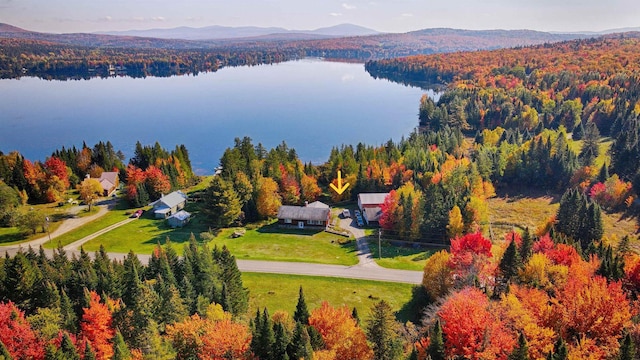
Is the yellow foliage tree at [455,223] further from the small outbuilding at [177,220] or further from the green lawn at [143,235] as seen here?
A: the small outbuilding at [177,220]

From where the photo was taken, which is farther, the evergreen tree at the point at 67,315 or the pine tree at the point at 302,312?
the evergreen tree at the point at 67,315

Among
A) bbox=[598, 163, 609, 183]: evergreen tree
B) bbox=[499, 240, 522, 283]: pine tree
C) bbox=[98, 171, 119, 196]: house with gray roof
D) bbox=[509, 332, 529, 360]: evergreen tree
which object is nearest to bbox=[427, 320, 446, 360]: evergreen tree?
bbox=[509, 332, 529, 360]: evergreen tree

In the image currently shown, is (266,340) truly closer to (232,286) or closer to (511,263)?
(232,286)

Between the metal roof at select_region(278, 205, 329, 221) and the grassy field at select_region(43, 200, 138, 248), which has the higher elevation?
the metal roof at select_region(278, 205, 329, 221)

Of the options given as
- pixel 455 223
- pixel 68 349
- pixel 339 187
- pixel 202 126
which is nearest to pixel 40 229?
pixel 68 349

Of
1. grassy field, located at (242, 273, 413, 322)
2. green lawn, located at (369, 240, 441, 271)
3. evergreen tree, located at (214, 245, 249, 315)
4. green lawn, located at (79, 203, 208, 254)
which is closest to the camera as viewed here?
evergreen tree, located at (214, 245, 249, 315)

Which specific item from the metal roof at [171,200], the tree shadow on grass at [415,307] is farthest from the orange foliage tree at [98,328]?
the metal roof at [171,200]

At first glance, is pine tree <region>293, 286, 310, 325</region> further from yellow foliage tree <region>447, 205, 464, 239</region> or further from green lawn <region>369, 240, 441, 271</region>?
yellow foliage tree <region>447, 205, 464, 239</region>
